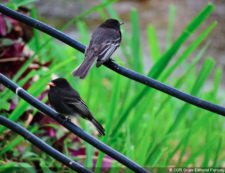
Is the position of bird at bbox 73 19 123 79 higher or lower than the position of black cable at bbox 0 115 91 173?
higher

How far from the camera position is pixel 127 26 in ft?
23.0

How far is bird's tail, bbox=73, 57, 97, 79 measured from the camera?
194 cm

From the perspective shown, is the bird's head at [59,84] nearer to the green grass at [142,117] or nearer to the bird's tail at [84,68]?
the bird's tail at [84,68]

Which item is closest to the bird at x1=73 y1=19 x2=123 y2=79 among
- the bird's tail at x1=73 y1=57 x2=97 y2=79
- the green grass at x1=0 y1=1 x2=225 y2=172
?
the bird's tail at x1=73 y1=57 x2=97 y2=79

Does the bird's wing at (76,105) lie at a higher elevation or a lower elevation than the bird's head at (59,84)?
lower

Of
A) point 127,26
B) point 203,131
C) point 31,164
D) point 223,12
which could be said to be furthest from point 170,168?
point 223,12

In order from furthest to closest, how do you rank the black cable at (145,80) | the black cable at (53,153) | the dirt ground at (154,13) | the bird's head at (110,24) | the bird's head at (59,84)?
the dirt ground at (154,13) < the bird's head at (110,24) < the bird's head at (59,84) < the black cable at (53,153) < the black cable at (145,80)

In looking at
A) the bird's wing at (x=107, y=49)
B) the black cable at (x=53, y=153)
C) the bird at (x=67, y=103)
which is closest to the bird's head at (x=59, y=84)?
the bird at (x=67, y=103)

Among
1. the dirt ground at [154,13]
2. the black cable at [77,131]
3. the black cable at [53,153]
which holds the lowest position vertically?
the black cable at [53,153]

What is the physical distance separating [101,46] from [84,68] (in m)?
0.22

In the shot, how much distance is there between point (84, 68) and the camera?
6.56ft

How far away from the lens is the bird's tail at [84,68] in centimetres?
194

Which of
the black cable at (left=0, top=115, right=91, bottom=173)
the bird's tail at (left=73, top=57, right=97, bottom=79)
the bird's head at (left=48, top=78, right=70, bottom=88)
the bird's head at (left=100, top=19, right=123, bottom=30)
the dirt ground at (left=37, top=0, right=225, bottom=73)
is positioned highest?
the dirt ground at (left=37, top=0, right=225, bottom=73)

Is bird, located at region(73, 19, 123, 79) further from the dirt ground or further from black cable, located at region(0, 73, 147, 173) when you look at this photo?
the dirt ground
